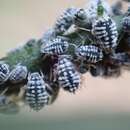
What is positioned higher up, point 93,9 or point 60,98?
point 93,9

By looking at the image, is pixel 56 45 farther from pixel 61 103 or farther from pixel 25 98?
pixel 61 103

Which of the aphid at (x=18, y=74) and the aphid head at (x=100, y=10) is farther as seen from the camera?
the aphid head at (x=100, y=10)

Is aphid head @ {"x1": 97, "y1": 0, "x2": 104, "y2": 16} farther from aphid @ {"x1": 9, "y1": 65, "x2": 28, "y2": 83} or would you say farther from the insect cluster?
aphid @ {"x1": 9, "y1": 65, "x2": 28, "y2": 83}

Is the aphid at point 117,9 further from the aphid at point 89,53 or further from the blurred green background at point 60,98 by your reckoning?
the blurred green background at point 60,98

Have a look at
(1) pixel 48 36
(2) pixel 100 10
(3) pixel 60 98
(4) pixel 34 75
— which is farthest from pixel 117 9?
(3) pixel 60 98

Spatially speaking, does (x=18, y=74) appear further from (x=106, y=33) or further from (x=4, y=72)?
(x=106, y=33)

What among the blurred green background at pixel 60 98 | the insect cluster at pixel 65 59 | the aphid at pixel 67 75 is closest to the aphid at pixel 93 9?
the insect cluster at pixel 65 59
